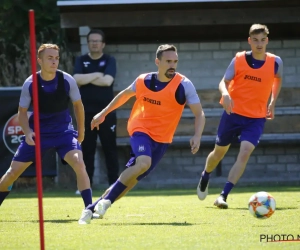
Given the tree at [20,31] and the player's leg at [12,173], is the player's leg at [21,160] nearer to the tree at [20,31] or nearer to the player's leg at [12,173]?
the player's leg at [12,173]

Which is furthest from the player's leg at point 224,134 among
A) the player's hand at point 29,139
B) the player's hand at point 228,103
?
the player's hand at point 29,139

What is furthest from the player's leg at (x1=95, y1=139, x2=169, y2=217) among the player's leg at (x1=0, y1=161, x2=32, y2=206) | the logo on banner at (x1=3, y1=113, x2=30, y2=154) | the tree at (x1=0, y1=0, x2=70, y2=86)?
the tree at (x1=0, y1=0, x2=70, y2=86)

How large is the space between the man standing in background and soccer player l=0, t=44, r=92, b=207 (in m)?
4.74

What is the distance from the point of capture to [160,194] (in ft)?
44.9

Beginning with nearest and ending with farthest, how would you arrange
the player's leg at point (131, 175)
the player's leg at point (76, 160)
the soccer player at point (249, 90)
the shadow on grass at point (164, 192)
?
1. the player's leg at point (131, 175)
2. the player's leg at point (76, 160)
3. the soccer player at point (249, 90)
4. the shadow on grass at point (164, 192)

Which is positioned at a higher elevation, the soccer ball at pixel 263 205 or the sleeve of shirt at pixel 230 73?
the sleeve of shirt at pixel 230 73

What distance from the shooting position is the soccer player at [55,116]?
29.8 ft

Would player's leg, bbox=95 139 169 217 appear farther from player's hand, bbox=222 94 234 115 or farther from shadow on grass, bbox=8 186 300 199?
shadow on grass, bbox=8 186 300 199

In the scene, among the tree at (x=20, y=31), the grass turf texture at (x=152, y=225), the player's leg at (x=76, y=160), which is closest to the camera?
the grass turf texture at (x=152, y=225)

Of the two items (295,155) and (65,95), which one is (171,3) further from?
(65,95)

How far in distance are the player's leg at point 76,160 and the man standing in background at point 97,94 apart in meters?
4.89

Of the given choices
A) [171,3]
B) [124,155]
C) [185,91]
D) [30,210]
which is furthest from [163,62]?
[124,155]

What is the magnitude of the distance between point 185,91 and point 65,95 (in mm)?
1321

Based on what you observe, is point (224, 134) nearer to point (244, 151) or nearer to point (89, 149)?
point (244, 151)
